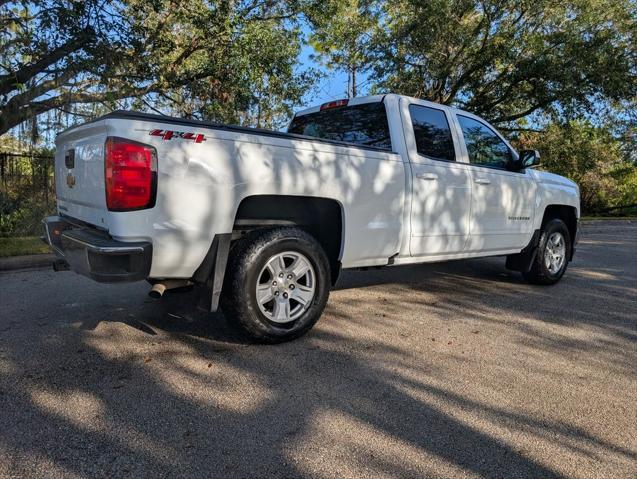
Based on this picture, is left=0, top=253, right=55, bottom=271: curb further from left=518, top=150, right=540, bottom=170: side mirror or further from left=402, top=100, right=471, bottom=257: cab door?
left=518, top=150, right=540, bottom=170: side mirror

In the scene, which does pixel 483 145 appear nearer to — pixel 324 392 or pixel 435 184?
pixel 435 184

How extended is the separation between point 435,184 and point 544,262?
2457 millimetres

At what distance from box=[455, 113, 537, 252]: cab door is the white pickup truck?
0.02 meters

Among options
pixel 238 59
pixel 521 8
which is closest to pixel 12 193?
pixel 238 59

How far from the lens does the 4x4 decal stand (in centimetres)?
298

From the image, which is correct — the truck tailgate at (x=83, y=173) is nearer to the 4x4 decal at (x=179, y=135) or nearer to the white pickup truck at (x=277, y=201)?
the white pickup truck at (x=277, y=201)

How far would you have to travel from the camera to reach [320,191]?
12.2ft

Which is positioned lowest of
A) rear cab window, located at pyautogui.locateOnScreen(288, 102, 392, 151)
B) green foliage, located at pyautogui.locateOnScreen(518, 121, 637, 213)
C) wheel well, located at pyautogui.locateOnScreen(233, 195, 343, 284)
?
wheel well, located at pyautogui.locateOnScreen(233, 195, 343, 284)

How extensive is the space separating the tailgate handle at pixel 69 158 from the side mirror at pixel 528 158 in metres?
4.70

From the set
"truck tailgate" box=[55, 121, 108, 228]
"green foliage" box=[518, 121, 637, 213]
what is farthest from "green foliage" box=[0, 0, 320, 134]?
"green foliage" box=[518, 121, 637, 213]

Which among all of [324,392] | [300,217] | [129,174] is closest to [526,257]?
[300,217]

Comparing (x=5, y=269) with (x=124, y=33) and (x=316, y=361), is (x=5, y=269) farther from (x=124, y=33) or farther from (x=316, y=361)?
(x=316, y=361)

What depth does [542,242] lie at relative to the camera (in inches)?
238

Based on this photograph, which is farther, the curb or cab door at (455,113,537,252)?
the curb
